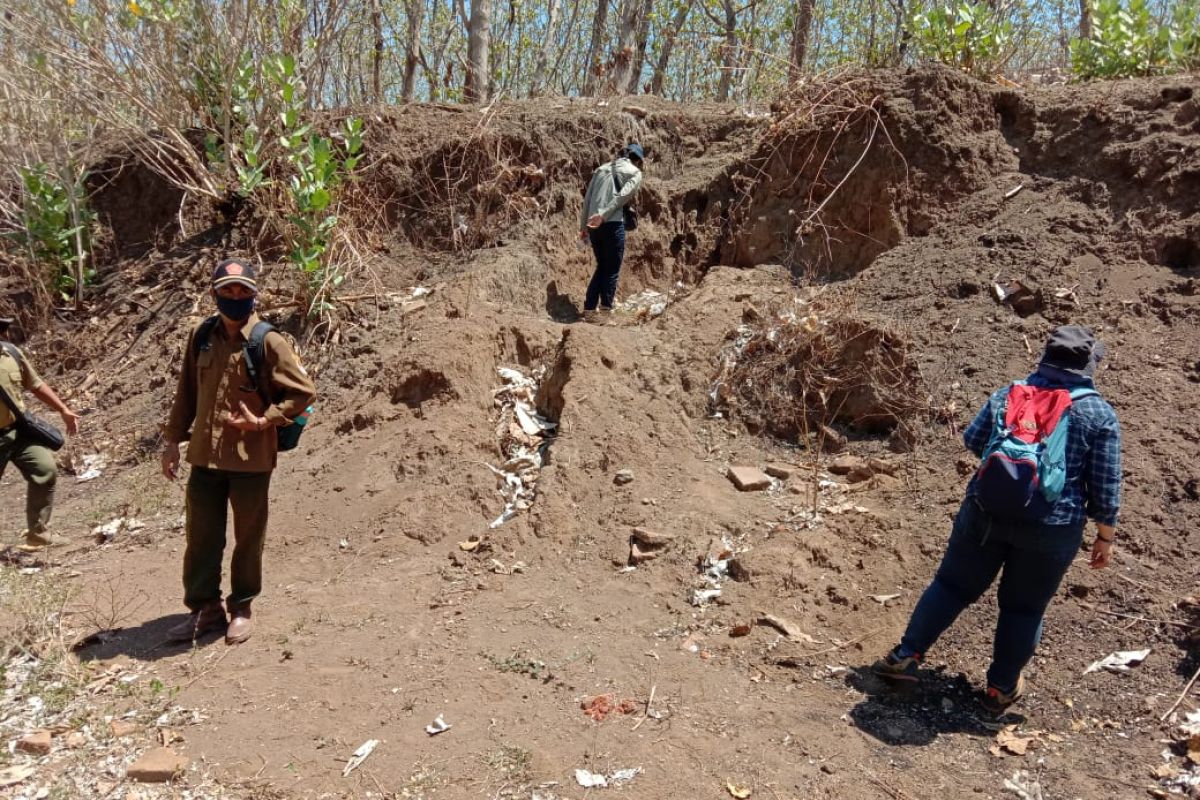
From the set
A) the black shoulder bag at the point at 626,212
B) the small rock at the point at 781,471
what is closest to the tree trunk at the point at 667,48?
the black shoulder bag at the point at 626,212

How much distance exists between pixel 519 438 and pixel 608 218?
223 centimetres

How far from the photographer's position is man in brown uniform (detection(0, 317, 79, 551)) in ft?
17.8

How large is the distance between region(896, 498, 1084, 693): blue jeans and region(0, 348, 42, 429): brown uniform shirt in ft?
17.0

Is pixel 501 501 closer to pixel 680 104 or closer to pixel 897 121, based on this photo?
pixel 897 121

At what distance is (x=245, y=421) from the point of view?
4.03m

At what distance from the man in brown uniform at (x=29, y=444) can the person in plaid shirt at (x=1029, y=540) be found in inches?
195

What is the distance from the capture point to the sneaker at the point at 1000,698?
3713mm

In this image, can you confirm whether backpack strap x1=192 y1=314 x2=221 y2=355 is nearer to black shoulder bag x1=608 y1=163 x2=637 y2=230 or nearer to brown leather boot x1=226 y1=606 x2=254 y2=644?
Answer: brown leather boot x1=226 y1=606 x2=254 y2=644

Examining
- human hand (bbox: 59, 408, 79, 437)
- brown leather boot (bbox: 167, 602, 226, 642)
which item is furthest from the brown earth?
human hand (bbox: 59, 408, 79, 437)

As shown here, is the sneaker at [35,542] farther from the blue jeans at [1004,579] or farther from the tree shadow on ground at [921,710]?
the blue jeans at [1004,579]

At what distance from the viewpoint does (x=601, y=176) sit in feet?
24.3

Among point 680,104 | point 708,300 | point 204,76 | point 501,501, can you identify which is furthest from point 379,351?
point 680,104

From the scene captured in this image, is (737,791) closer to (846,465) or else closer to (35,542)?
(846,465)

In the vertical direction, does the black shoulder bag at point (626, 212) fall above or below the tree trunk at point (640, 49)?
below
